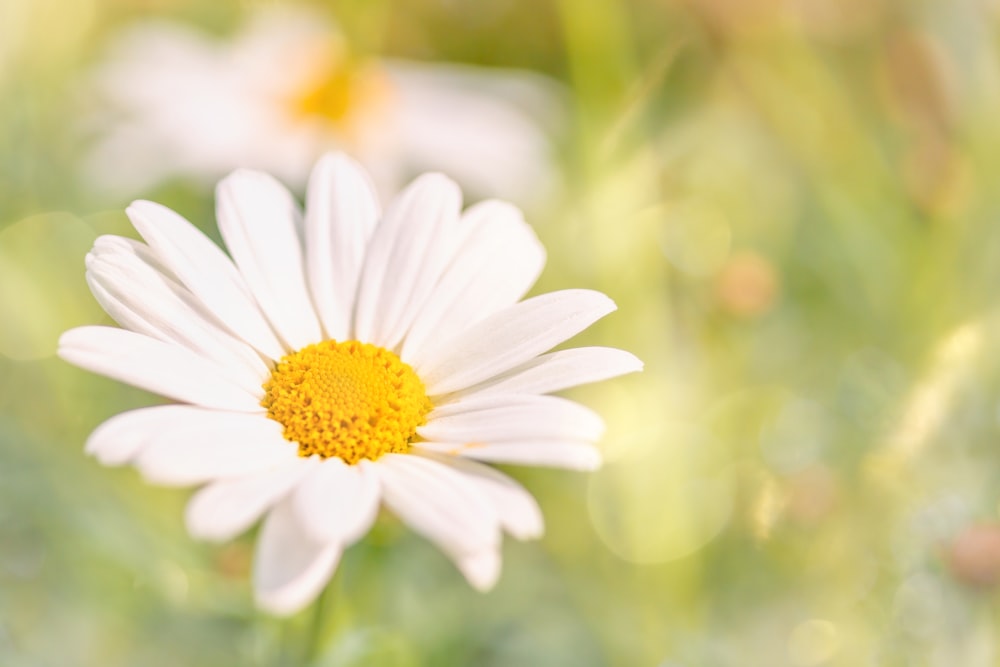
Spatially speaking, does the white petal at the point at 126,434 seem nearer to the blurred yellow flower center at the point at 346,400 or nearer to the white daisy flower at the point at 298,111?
the blurred yellow flower center at the point at 346,400

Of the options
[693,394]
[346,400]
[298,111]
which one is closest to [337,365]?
[346,400]

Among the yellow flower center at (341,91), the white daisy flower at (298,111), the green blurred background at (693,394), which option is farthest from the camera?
the yellow flower center at (341,91)

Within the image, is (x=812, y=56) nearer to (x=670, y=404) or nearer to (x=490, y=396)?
(x=670, y=404)

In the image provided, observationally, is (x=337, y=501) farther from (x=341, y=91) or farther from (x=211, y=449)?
(x=341, y=91)

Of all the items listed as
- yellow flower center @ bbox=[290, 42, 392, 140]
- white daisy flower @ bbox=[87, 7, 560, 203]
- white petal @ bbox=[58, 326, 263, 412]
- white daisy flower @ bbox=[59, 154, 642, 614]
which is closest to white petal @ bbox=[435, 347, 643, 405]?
white daisy flower @ bbox=[59, 154, 642, 614]

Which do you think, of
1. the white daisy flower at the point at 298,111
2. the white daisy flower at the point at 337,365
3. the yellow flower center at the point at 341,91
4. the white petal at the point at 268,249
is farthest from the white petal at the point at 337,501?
the yellow flower center at the point at 341,91

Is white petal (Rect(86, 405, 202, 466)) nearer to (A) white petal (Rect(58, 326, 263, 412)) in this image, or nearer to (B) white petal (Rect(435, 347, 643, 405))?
(A) white petal (Rect(58, 326, 263, 412))
